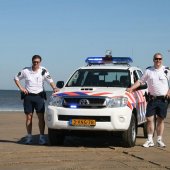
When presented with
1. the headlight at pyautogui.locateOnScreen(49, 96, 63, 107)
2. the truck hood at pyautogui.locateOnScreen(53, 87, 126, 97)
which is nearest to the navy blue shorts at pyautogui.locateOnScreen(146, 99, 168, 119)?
the truck hood at pyautogui.locateOnScreen(53, 87, 126, 97)

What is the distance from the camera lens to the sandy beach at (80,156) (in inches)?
336

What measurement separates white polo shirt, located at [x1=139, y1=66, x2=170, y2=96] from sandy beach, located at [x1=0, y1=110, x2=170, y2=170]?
3.97 ft

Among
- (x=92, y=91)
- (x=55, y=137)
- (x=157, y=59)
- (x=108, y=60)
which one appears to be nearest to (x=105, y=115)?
(x=92, y=91)

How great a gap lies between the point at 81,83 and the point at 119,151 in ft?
8.01

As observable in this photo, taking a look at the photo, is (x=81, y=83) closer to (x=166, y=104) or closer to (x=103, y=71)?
(x=103, y=71)

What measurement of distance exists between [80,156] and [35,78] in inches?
110

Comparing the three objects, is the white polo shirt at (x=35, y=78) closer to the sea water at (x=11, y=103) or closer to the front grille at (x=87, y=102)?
the front grille at (x=87, y=102)

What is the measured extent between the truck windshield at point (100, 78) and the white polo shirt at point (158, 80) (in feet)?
2.74

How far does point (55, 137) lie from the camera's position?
1145 centimetres

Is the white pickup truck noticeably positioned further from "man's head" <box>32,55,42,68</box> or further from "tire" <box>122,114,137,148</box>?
"man's head" <box>32,55,42,68</box>

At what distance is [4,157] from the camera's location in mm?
9398

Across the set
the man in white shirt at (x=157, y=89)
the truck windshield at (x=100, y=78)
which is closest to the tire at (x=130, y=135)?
the man in white shirt at (x=157, y=89)

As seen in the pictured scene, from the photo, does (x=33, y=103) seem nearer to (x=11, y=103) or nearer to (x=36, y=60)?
(x=36, y=60)

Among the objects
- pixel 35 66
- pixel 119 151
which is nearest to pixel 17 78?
pixel 35 66
